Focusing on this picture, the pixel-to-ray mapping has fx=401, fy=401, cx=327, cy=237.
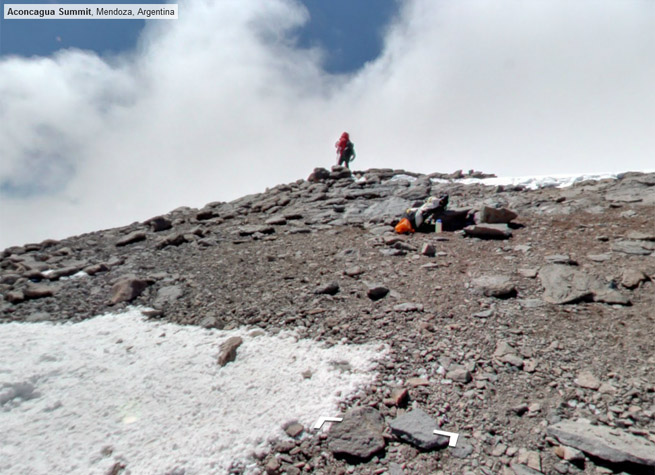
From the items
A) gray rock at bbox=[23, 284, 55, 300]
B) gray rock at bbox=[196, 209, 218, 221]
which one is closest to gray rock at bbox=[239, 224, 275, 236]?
gray rock at bbox=[196, 209, 218, 221]

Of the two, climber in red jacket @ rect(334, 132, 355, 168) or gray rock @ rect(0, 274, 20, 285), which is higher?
climber in red jacket @ rect(334, 132, 355, 168)

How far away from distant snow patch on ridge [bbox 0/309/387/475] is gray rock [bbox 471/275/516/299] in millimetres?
2115

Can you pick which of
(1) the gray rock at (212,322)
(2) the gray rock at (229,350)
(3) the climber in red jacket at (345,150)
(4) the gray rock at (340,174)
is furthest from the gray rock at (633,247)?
(3) the climber in red jacket at (345,150)

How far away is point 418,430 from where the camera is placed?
3586 millimetres

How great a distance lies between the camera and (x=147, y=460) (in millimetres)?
3602

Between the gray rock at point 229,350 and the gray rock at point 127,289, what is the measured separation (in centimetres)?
279

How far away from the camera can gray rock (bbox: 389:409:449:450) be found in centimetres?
346

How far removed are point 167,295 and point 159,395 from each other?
2924mm

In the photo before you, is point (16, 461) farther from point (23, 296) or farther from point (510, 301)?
point (510, 301)

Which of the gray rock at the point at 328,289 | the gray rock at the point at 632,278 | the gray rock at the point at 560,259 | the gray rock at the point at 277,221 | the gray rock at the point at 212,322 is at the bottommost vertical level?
the gray rock at the point at 632,278

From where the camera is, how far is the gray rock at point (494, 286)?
587 centimetres

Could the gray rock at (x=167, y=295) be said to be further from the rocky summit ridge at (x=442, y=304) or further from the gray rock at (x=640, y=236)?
the gray rock at (x=640, y=236)

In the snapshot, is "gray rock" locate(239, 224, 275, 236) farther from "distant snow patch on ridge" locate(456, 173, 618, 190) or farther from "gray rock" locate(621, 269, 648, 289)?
"distant snow patch on ridge" locate(456, 173, 618, 190)

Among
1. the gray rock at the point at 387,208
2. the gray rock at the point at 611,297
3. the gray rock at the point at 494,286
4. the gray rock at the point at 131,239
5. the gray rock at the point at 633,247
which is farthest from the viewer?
the gray rock at the point at 387,208
